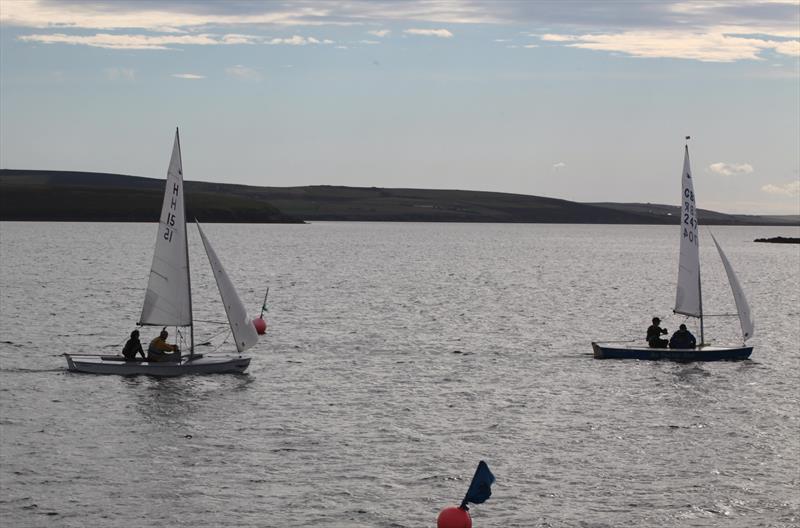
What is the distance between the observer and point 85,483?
1179 inches

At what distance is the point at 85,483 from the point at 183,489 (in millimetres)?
2627

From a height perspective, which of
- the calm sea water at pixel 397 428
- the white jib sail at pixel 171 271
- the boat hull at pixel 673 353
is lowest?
the calm sea water at pixel 397 428

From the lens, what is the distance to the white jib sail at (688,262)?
5625 cm

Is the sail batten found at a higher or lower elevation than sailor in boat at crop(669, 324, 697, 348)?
higher

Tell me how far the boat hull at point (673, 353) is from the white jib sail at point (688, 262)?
8.65 feet

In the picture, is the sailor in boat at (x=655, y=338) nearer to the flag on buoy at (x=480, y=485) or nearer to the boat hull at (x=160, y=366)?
the boat hull at (x=160, y=366)

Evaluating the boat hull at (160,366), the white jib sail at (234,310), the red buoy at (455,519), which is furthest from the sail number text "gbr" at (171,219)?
the red buoy at (455,519)

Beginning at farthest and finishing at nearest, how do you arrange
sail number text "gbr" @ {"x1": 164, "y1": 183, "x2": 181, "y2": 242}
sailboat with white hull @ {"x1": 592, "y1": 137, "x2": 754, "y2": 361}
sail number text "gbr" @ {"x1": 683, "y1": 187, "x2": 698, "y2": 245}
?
sail number text "gbr" @ {"x1": 683, "y1": 187, "x2": 698, "y2": 245} → sailboat with white hull @ {"x1": 592, "y1": 137, "x2": 754, "y2": 361} → sail number text "gbr" @ {"x1": 164, "y1": 183, "x2": 181, "y2": 242}

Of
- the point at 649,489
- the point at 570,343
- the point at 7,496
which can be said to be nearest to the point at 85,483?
the point at 7,496

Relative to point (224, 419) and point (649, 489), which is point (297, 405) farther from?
point (649, 489)

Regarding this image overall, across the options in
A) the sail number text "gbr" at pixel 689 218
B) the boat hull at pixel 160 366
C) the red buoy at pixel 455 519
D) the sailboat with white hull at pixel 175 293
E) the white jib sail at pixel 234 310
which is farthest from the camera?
the sail number text "gbr" at pixel 689 218

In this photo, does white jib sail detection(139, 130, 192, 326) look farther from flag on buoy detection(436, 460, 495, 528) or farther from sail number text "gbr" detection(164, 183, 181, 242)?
flag on buoy detection(436, 460, 495, 528)

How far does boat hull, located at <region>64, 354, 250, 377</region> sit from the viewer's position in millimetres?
46306

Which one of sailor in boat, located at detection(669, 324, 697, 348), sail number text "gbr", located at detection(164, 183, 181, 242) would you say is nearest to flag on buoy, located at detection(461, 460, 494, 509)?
sail number text "gbr", located at detection(164, 183, 181, 242)
